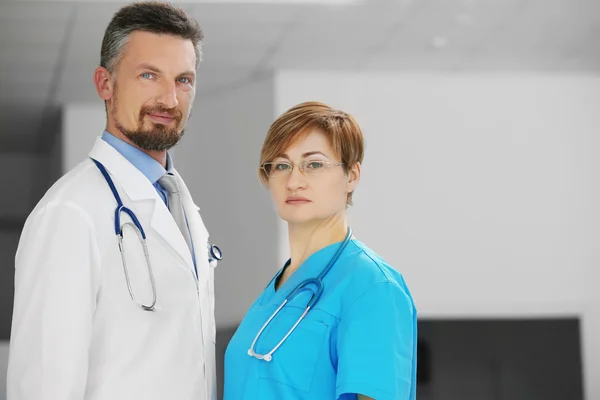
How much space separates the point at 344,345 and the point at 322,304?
0.31 feet

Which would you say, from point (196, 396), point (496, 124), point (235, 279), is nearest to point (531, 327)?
point (496, 124)

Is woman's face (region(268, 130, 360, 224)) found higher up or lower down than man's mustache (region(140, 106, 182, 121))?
lower down

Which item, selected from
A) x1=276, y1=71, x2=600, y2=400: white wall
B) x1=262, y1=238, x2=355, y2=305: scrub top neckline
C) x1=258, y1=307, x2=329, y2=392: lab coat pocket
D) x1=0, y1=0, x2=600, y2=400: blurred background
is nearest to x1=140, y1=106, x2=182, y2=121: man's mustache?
x1=262, y1=238, x2=355, y2=305: scrub top neckline

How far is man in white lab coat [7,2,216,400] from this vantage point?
1.56m

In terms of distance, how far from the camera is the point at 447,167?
231 inches

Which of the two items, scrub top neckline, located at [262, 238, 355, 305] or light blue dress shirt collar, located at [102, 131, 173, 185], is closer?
scrub top neckline, located at [262, 238, 355, 305]

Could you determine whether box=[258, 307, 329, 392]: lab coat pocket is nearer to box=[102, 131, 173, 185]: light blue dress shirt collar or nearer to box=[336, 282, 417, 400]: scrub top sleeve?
box=[336, 282, 417, 400]: scrub top sleeve

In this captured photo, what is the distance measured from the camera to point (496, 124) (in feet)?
19.6

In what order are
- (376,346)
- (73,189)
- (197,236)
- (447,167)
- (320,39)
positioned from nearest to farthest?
(376,346) < (73,189) < (197,236) < (320,39) < (447,167)

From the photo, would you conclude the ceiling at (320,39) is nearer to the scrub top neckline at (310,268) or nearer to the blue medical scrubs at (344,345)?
the scrub top neckline at (310,268)

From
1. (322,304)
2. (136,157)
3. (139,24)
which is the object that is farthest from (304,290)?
(139,24)

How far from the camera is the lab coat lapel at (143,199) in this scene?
1.74 m

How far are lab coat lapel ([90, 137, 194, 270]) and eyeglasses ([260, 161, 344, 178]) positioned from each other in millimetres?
235

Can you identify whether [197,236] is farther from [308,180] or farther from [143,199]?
[308,180]
